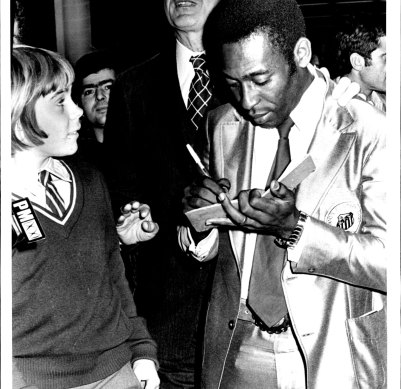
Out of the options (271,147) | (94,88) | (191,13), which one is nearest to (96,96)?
(94,88)

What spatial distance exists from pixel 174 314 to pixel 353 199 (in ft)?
2.89

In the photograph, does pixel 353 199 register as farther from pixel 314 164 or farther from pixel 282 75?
pixel 282 75

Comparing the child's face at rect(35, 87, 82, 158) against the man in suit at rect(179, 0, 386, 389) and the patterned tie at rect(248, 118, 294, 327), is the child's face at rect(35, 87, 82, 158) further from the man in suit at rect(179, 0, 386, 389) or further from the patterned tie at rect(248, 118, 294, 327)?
the patterned tie at rect(248, 118, 294, 327)

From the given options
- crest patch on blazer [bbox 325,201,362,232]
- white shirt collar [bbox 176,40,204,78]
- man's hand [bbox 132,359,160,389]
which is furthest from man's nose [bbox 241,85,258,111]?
man's hand [bbox 132,359,160,389]

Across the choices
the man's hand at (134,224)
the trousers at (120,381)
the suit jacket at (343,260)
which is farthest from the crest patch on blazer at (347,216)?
the trousers at (120,381)

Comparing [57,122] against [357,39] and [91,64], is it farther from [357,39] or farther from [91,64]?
[357,39]

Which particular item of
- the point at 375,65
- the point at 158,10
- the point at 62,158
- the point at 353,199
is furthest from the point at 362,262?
the point at 158,10

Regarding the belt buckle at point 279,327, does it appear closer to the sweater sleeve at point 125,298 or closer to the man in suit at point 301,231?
the man in suit at point 301,231

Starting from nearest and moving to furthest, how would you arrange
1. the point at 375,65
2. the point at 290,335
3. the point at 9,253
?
the point at 9,253 < the point at 290,335 < the point at 375,65

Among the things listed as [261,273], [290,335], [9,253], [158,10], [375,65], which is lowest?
[290,335]

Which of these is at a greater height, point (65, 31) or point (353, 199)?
point (65, 31)

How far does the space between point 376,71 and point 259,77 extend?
52 centimetres

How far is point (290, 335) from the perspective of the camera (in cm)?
207

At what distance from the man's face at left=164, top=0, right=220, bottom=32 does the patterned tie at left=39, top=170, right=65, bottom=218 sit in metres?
0.75
